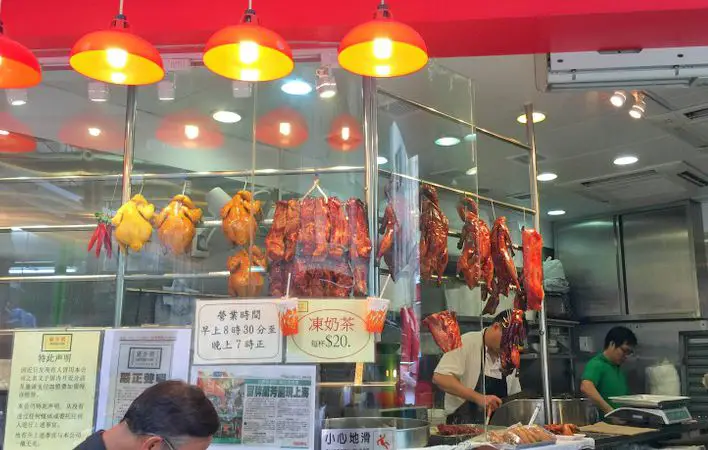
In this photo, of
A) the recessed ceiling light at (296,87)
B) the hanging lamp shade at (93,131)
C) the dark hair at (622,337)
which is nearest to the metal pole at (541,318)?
the dark hair at (622,337)

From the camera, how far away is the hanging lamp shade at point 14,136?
4285 millimetres

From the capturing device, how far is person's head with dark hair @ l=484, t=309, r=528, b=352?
15.9ft

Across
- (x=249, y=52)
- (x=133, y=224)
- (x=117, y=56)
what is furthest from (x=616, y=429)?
(x=117, y=56)

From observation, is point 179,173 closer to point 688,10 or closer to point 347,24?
point 347,24

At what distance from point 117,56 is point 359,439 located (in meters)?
2.11

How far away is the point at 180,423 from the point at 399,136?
6.88 feet

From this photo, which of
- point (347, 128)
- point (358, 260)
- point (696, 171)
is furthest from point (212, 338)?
point (696, 171)

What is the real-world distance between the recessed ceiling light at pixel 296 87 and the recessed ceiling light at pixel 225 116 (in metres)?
0.50

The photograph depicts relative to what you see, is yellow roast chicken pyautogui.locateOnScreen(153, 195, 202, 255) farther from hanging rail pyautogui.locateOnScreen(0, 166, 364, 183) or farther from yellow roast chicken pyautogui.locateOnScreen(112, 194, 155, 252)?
hanging rail pyautogui.locateOnScreen(0, 166, 364, 183)

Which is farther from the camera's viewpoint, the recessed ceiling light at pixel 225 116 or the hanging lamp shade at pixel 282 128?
the recessed ceiling light at pixel 225 116

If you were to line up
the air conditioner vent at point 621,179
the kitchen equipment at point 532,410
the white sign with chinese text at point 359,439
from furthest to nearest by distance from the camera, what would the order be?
the air conditioner vent at point 621,179, the kitchen equipment at point 532,410, the white sign with chinese text at point 359,439

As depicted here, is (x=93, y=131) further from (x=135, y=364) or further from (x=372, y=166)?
(x=372, y=166)

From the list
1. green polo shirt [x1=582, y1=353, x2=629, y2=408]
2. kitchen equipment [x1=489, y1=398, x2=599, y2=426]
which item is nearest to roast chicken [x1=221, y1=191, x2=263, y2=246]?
kitchen equipment [x1=489, y1=398, x2=599, y2=426]

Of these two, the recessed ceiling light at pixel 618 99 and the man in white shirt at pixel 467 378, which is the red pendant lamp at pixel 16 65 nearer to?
the man in white shirt at pixel 467 378
